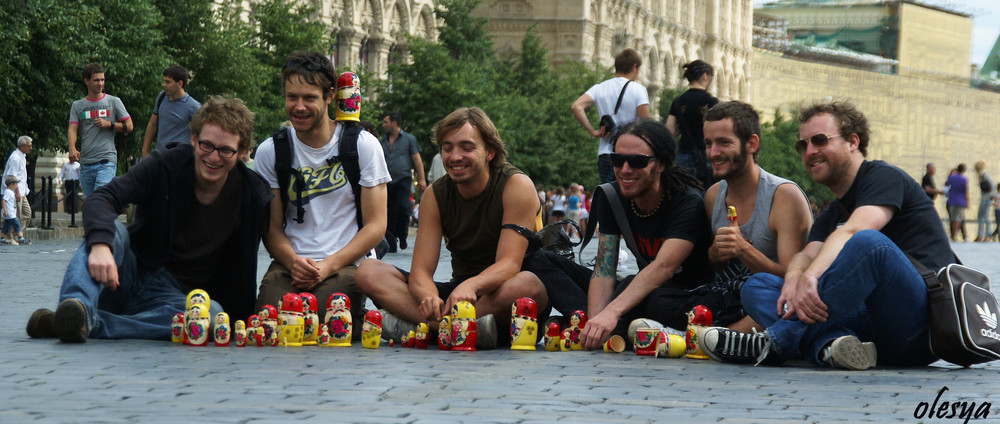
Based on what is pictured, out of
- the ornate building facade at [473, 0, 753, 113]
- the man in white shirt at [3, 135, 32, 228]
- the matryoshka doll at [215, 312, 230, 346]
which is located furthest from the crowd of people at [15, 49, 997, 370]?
the ornate building facade at [473, 0, 753, 113]

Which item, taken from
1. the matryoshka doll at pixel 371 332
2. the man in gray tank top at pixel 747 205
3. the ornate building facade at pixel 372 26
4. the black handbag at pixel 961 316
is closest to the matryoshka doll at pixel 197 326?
the matryoshka doll at pixel 371 332

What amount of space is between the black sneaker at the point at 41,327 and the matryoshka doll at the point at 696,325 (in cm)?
290

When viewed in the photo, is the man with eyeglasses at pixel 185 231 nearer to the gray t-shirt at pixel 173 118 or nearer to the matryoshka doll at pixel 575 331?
the matryoshka doll at pixel 575 331

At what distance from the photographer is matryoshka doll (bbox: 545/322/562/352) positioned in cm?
710

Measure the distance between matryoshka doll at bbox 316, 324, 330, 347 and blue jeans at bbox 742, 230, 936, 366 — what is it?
193cm

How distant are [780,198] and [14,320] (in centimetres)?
410

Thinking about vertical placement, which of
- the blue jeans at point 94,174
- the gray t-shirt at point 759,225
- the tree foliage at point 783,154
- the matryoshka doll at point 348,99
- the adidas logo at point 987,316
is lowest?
the adidas logo at point 987,316

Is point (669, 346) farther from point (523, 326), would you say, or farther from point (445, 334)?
point (445, 334)

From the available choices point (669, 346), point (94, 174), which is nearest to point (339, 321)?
point (669, 346)

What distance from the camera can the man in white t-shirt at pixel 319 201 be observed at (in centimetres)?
738

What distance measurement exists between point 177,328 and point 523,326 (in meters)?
1.59

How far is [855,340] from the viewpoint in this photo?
20.2 feet

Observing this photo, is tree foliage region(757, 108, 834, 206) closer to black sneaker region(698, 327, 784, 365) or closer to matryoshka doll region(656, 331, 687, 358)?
matryoshka doll region(656, 331, 687, 358)

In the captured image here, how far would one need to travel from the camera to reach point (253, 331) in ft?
22.7
